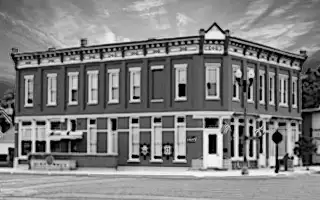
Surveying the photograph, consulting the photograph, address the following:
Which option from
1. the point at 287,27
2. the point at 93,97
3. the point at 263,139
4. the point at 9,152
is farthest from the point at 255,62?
the point at 287,27

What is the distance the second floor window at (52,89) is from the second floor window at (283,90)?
18213mm

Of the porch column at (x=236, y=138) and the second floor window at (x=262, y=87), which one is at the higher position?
the second floor window at (x=262, y=87)

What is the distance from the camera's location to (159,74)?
47844mm

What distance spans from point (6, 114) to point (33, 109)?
19.6 meters

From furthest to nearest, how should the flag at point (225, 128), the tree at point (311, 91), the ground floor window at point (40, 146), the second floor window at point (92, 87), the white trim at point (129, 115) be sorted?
the tree at point (311, 91), the ground floor window at point (40, 146), the second floor window at point (92, 87), the white trim at point (129, 115), the flag at point (225, 128)

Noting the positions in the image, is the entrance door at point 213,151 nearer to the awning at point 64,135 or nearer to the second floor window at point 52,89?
the awning at point 64,135

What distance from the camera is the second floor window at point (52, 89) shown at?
53.2 meters

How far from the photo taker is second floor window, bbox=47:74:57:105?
2094 inches

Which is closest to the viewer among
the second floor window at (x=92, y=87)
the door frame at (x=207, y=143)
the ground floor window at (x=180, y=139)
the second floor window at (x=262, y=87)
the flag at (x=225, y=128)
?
the flag at (x=225, y=128)

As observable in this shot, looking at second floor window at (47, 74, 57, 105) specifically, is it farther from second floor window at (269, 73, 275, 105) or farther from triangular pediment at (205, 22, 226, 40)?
second floor window at (269, 73, 275, 105)

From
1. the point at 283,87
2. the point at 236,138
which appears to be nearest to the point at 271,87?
the point at 283,87

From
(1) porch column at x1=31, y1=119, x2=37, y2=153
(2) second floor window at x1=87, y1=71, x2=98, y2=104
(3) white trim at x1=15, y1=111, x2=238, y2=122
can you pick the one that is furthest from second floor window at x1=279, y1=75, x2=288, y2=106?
(1) porch column at x1=31, y1=119, x2=37, y2=153

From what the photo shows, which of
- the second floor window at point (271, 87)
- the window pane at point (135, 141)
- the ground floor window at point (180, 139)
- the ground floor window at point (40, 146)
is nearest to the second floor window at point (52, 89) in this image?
the ground floor window at point (40, 146)

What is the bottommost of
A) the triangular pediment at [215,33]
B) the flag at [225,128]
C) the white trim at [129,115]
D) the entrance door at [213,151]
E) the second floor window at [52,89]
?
the entrance door at [213,151]
